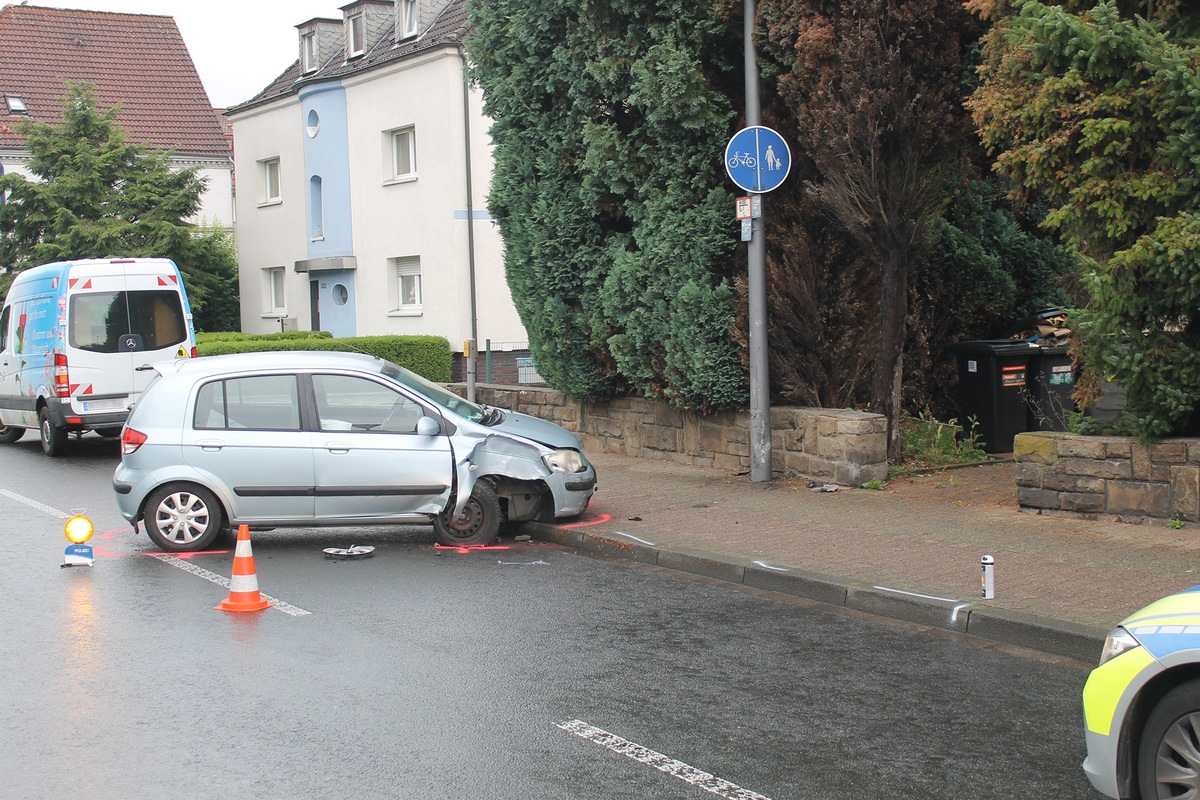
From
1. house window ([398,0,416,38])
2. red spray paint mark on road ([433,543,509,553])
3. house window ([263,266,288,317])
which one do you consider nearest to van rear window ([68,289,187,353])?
red spray paint mark on road ([433,543,509,553])

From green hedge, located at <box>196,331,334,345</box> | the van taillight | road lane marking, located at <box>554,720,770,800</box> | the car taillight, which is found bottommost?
road lane marking, located at <box>554,720,770,800</box>

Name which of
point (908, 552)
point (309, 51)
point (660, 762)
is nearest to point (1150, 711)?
point (660, 762)

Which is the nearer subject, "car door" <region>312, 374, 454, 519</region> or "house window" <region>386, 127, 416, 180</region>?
"car door" <region>312, 374, 454, 519</region>

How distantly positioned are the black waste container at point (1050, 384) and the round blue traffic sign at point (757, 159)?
11.9ft

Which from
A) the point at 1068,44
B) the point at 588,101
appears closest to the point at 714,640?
the point at 1068,44

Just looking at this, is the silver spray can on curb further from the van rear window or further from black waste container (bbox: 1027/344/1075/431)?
the van rear window

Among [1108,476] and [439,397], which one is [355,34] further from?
[1108,476]

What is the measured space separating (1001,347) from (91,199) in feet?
85.1

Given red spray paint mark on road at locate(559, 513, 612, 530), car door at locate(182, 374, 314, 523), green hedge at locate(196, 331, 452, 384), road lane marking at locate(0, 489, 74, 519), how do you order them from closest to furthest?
car door at locate(182, 374, 314, 523), red spray paint mark on road at locate(559, 513, 612, 530), road lane marking at locate(0, 489, 74, 519), green hedge at locate(196, 331, 452, 384)

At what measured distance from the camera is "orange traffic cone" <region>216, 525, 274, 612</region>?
7887 millimetres

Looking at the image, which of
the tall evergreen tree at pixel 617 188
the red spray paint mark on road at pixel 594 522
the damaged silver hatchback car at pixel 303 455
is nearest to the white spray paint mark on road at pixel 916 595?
the red spray paint mark on road at pixel 594 522

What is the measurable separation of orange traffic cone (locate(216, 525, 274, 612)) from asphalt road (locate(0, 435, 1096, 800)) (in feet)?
0.34

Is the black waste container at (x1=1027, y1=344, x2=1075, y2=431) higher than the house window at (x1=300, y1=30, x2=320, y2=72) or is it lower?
lower

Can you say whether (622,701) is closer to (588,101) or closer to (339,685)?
(339,685)
